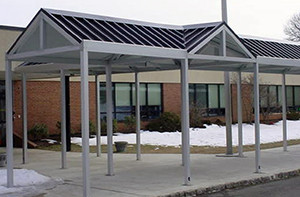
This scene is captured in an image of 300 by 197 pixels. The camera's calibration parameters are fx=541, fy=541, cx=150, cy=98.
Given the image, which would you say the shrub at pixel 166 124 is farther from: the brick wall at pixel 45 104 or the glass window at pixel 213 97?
the glass window at pixel 213 97

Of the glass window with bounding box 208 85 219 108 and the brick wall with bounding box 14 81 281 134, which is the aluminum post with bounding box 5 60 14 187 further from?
the glass window with bounding box 208 85 219 108

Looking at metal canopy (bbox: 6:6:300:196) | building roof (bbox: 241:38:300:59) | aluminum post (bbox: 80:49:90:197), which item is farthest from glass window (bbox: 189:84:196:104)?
aluminum post (bbox: 80:49:90:197)

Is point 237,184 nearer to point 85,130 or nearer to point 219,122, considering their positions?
point 85,130

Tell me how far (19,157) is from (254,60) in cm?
960

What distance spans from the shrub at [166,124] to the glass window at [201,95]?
17.8ft

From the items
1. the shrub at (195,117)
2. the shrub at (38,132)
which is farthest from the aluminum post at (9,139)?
the shrub at (195,117)

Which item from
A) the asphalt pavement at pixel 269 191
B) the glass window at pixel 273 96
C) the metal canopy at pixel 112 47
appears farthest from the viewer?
the glass window at pixel 273 96

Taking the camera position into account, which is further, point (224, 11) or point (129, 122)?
point (129, 122)

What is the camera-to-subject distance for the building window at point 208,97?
36.8m

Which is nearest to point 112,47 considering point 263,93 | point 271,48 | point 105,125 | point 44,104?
point 271,48

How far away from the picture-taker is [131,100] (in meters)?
32.6

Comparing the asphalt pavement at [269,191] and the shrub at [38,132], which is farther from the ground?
the shrub at [38,132]

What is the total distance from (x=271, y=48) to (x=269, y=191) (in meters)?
5.98

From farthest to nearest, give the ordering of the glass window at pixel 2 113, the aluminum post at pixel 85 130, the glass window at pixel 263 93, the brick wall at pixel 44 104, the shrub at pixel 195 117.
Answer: the glass window at pixel 263 93 → the shrub at pixel 195 117 → the brick wall at pixel 44 104 → the glass window at pixel 2 113 → the aluminum post at pixel 85 130
